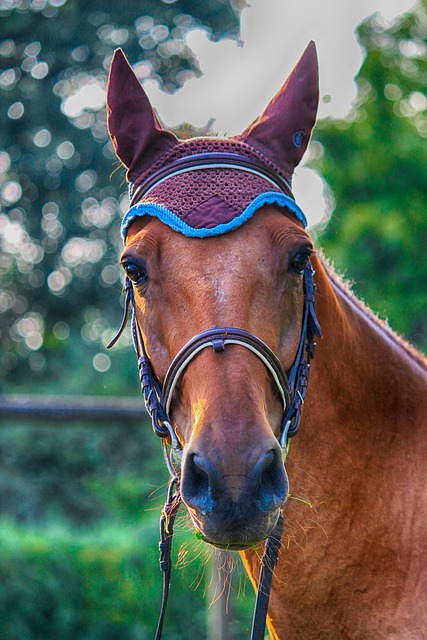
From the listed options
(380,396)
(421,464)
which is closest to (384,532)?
(421,464)

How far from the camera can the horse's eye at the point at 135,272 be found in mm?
2781

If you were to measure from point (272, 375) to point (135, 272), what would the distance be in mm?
628

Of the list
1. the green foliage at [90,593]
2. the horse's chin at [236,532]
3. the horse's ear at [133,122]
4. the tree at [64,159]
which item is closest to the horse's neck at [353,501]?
the horse's chin at [236,532]

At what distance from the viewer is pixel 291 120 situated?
3.04 meters

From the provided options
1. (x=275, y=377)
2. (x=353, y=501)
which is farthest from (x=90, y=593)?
(x=275, y=377)

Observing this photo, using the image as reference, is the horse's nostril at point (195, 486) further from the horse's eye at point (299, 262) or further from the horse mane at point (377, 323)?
the horse mane at point (377, 323)

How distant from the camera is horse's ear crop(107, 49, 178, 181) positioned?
3.05m

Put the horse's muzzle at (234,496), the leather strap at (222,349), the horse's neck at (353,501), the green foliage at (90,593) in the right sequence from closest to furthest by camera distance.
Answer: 1. the horse's muzzle at (234,496)
2. the leather strap at (222,349)
3. the horse's neck at (353,501)
4. the green foliage at (90,593)

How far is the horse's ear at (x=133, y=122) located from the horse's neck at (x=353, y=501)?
80 centimetres

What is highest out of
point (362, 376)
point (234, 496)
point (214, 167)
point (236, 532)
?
point (214, 167)

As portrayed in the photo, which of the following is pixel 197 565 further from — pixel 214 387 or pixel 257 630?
pixel 214 387

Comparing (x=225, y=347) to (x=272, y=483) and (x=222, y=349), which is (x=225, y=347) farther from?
A: (x=272, y=483)

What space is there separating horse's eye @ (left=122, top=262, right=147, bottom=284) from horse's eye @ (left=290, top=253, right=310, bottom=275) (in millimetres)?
515

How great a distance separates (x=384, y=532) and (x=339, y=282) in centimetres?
107
